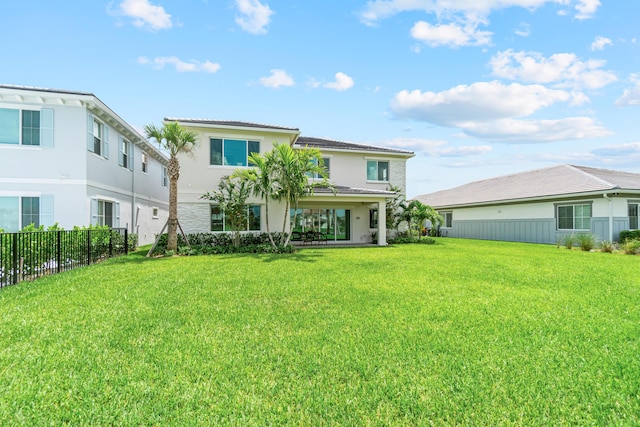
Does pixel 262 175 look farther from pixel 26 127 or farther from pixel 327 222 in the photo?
pixel 26 127

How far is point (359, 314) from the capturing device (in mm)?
5809

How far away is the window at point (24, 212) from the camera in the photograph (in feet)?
40.1

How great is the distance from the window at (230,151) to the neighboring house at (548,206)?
19.2 m

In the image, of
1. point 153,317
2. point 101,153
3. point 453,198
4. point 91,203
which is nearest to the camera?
point 153,317

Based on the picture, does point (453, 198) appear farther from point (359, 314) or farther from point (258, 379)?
point (258, 379)

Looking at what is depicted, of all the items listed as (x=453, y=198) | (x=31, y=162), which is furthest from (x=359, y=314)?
(x=453, y=198)

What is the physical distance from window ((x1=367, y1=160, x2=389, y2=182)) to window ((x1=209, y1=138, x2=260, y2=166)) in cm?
855

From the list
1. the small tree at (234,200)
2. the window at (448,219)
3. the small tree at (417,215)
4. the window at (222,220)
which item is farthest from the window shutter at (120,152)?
the window at (448,219)

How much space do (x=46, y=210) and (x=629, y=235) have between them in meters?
28.4

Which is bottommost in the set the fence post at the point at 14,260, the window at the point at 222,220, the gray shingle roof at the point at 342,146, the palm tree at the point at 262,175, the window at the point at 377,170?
the fence post at the point at 14,260

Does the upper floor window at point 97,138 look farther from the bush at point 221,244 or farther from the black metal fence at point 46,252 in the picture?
the bush at point 221,244

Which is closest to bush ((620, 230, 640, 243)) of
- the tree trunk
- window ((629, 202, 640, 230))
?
window ((629, 202, 640, 230))

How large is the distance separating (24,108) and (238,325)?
45.6ft

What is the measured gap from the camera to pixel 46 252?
9.36 m
